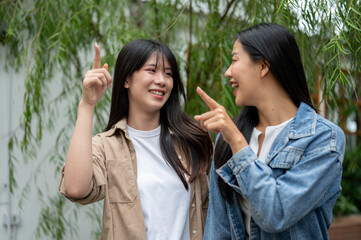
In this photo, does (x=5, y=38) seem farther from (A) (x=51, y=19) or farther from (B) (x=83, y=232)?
(B) (x=83, y=232)

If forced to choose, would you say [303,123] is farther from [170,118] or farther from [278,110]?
[170,118]

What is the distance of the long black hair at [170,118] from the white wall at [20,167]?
1.38 meters

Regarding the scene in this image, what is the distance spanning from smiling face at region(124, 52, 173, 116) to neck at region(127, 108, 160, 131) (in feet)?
0.06

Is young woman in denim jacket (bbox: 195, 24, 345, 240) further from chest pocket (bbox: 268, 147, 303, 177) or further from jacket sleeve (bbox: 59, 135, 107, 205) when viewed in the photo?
jacket sleeve (bbox: 59, 135, 107, 205)

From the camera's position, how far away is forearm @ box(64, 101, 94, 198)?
4.91ft

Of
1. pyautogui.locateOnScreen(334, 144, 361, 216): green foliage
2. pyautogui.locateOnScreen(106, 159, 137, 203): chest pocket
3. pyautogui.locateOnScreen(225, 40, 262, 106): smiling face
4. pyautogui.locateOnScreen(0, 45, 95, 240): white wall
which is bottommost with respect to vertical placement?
pyautogui.locateOnScreen(334, 144, 361, 216): green foliage

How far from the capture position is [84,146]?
4.99 feet

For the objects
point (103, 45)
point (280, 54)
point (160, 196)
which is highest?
point (280, 54)

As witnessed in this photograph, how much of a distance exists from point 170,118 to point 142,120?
0.13 meters

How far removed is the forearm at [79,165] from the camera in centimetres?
150

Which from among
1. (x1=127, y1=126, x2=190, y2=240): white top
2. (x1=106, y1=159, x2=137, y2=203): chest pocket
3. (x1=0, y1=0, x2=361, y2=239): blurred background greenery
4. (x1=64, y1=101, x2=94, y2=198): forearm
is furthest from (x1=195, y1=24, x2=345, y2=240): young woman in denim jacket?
(x1=0, y1=0, x2=361, y2=239): blurred background greenery

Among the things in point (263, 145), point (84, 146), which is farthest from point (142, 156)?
point (263, 145)

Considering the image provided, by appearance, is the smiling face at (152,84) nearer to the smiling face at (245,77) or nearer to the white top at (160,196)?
the white top at (160,196)

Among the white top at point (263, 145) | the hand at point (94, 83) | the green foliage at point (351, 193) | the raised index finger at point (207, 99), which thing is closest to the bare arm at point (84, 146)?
the hand at point (94, 83)
